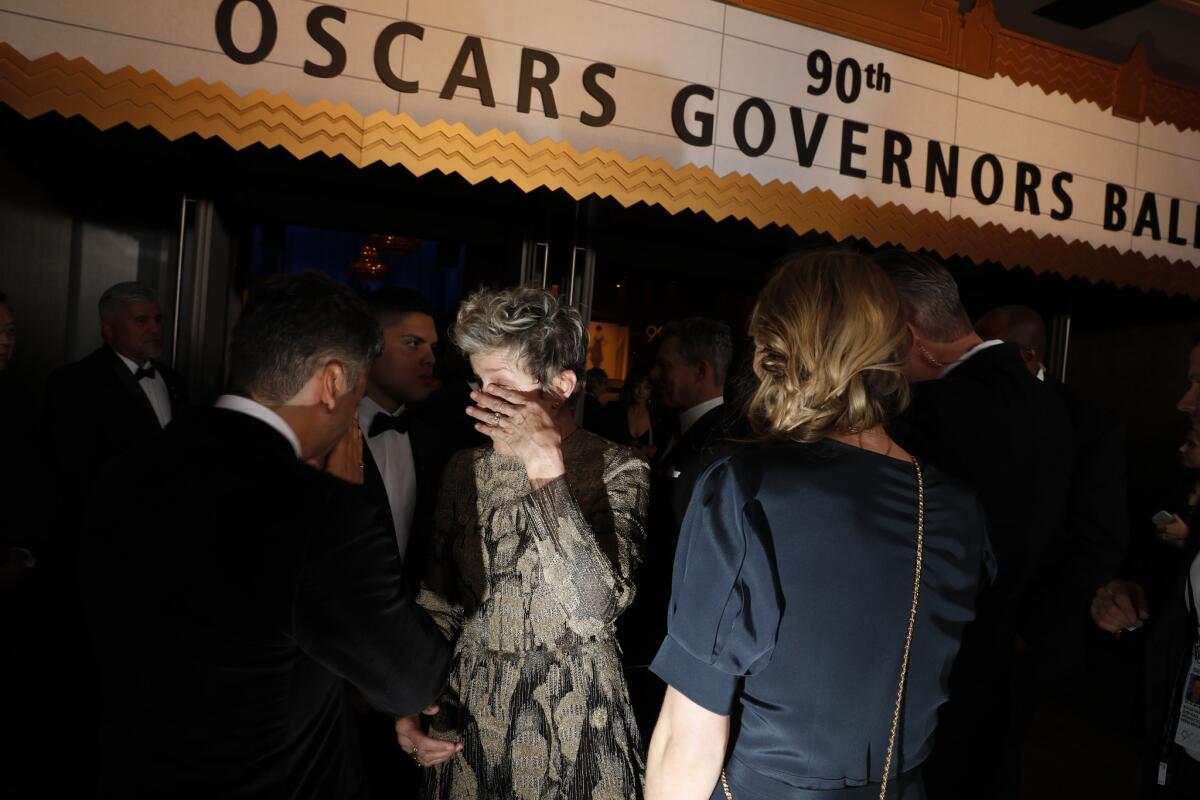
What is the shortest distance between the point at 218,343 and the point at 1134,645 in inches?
255

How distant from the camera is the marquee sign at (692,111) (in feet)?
10.6

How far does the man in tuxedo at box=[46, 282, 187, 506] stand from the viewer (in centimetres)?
419

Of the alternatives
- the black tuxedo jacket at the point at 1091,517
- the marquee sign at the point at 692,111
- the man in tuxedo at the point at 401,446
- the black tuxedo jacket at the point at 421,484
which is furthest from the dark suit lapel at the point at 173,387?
the black tuxedo jacket at the point at 1091,517

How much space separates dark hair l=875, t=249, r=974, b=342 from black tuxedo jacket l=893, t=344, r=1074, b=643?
0.40ft

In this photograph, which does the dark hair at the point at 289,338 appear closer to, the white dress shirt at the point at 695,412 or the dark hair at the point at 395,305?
the dark hair at the point at 395,305

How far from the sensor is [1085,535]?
118 inches

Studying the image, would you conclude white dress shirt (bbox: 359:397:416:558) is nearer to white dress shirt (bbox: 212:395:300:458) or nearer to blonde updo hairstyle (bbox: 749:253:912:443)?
white dress shirt (bbox: 212:395:300:458)

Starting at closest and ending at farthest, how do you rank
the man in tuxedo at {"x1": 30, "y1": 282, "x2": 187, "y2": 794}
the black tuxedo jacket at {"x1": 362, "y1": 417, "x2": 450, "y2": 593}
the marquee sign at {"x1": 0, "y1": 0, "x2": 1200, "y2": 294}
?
the black tuxedo jacket at {"x1": 362, "y1": 417, "x2": 450, "y2": 593}, the marquee sign at {"x1": 0, "y1": 0, "x2": 1200, "y2": 294}, the man in tuxedo at {"x1": 30, "y1": 282, "x2": 187, "y2": 794}

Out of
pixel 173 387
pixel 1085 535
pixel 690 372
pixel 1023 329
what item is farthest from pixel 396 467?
pixel 1023 329

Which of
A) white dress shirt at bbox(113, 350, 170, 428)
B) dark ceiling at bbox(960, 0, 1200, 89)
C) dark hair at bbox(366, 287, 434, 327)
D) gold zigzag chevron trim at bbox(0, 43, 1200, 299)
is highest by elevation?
dark ceiling at bbox(960, 0, 1200, 89)

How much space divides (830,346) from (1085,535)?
7.05 feet

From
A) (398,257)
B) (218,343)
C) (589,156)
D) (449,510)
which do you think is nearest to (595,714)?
(449,510)

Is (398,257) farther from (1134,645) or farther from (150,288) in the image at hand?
→ (1134,645)

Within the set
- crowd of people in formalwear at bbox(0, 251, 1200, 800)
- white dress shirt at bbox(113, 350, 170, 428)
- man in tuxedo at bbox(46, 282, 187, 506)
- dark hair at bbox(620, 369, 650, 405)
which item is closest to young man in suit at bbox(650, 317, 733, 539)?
crowd of people in formalwear at bbox(0, 251, 1200, 800)
